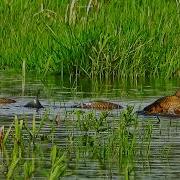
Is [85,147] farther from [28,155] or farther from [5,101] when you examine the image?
[5,101]

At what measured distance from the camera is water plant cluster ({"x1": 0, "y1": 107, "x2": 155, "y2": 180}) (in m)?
7.34

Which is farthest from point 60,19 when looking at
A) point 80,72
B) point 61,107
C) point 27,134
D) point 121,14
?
point 27,134

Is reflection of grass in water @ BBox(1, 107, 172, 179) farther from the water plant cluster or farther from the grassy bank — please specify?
the grassy bank

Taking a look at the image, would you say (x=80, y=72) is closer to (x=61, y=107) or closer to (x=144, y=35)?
(x=144, y=35)

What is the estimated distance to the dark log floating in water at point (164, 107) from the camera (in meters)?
10.6

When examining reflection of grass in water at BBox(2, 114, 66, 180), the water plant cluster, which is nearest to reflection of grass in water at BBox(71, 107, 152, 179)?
the water plant cluster

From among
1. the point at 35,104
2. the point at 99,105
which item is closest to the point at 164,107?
the point at 99,105

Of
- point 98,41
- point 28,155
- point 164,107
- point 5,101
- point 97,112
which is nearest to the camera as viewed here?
point 28,155

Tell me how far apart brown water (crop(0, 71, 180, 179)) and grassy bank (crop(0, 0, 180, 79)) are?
0.97 feet

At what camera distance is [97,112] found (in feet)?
34.7

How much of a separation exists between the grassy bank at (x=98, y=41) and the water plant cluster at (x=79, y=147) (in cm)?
408

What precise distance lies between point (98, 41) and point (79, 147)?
18.6 ft

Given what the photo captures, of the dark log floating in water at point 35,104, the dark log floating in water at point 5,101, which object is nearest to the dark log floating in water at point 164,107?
the dark log floating in water at point 35,104

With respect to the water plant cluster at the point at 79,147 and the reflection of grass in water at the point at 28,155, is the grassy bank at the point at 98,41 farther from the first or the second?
the reflection of grass in water at the point at 28,155
